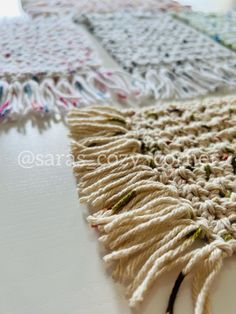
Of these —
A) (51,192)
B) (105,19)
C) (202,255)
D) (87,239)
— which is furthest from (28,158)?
(105,19)

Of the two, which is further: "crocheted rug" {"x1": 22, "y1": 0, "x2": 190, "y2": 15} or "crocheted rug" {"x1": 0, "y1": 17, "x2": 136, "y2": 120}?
"crocheted rug" {"x1": 22, "y1": 0, "x2": 190, "y2": 15}

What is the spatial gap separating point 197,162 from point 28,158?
10.5 inches

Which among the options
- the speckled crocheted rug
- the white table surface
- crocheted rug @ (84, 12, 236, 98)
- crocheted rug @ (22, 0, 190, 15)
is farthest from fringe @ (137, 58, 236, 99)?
crocheted rug @ (22, 0, 190, 15)

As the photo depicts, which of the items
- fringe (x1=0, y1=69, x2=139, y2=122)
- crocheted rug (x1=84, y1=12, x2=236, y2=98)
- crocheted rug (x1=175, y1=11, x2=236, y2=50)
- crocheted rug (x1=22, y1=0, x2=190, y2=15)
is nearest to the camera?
fringe (x1=0, y1=69, x2=139, y2=122)

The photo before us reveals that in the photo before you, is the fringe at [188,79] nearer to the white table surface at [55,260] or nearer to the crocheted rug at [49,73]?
the crocheted rug at [49,73]

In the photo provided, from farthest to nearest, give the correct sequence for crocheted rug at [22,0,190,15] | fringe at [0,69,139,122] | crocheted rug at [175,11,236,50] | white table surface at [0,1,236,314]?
1. crocheted rug at [22,0,190,15]
2. crocheted rug at [175,11,236,50]
3. fringe at [0,69,139,122]
4. white table surface at [0,1,236,314]

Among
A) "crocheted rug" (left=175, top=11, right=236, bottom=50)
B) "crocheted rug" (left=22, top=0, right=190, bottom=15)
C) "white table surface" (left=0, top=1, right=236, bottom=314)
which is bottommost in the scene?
"white table surface" (left=0, top=1, right=236, bottom=314)

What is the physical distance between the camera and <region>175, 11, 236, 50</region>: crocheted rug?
1.06 meters

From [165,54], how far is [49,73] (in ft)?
0.97

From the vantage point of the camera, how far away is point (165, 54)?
97 cm

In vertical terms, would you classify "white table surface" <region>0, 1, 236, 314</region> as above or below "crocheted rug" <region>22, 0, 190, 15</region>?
below

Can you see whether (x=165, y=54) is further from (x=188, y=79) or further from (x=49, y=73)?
(x=49, y=73)

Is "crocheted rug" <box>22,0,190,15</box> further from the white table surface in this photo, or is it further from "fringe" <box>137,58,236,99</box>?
the white table surface

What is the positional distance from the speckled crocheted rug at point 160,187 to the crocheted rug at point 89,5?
66 centimetres
